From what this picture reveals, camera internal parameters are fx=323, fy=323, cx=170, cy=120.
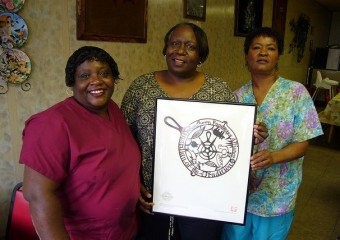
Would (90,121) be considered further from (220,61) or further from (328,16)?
(328,16)

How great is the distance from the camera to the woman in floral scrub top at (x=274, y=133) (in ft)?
4.59

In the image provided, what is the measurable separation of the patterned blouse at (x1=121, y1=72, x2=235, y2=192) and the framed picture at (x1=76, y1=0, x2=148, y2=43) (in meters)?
0.83

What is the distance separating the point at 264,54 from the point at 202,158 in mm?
582

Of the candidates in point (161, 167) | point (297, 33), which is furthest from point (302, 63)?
point (161, 167)

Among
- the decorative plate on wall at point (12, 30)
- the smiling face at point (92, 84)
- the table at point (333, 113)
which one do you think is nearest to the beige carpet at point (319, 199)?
the table at point (333, 113)

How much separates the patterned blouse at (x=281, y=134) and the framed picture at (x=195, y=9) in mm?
1619

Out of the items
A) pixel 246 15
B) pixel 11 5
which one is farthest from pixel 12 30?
pixel 246 15

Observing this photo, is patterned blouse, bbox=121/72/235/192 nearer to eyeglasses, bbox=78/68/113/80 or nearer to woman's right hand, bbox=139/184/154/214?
woman's right hand, bbox=139/184/154/214

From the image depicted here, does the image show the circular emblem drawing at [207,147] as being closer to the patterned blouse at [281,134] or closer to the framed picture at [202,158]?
the framed picture at [202,158]

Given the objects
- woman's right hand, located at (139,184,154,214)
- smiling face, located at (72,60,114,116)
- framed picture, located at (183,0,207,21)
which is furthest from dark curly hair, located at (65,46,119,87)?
framed picture, located at (183,0,207,21)

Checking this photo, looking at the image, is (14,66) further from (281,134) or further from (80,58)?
(281,134)

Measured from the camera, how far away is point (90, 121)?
3.32 feet

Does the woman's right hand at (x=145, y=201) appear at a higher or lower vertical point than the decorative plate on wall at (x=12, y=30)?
lower

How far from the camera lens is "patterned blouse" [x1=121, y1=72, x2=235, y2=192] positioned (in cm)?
129
